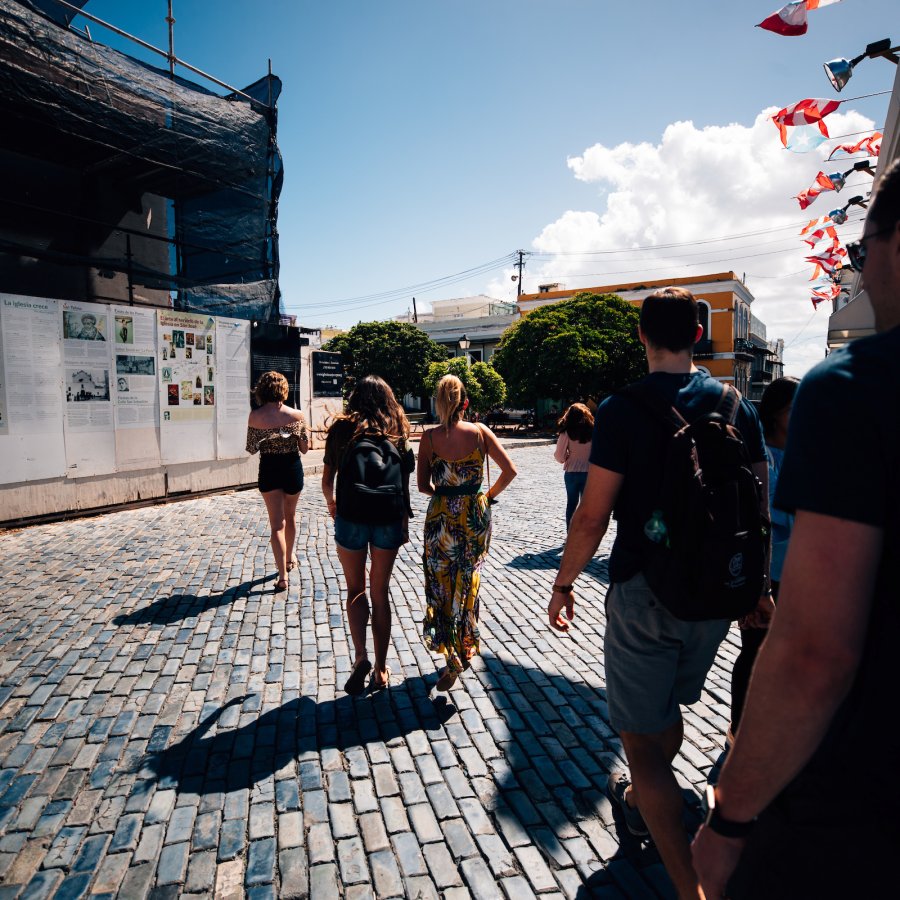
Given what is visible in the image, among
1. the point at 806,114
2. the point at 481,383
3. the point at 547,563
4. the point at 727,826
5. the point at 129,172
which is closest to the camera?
the point at 727,826

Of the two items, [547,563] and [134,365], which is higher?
[134,365]

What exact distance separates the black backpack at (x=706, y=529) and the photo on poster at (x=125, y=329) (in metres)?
8.55

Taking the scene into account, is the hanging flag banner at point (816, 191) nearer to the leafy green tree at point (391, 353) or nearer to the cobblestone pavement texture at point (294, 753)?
the cobblestone pavement texture at point (294, 753)

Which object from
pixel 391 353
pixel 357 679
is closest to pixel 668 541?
pixel 357 679

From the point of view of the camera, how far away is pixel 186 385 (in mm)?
9258

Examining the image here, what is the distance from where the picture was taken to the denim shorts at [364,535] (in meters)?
3.55

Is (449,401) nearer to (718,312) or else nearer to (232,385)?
(232,385)

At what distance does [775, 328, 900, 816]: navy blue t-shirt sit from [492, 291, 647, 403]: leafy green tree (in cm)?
2757

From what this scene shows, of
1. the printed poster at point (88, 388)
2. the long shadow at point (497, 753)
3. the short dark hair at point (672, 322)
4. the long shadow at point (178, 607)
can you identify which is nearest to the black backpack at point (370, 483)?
the long shadow at point (497, 753)

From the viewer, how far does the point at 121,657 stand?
4.08 m

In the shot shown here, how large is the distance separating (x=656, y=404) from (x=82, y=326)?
836 cm

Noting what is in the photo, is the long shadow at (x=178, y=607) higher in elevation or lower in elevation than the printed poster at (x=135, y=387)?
lower

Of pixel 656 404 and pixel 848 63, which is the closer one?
pixel 656 404

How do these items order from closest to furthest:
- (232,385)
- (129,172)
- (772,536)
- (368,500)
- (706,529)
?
(706,529) → (772,536) → (368,500) → (232,385) → (129,172)
